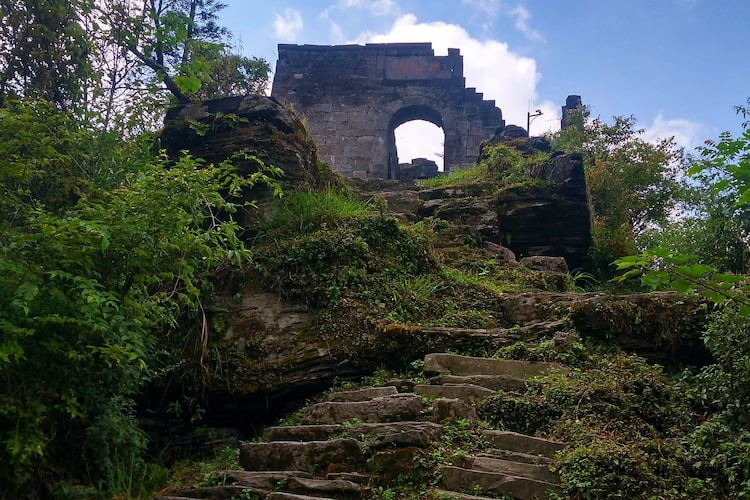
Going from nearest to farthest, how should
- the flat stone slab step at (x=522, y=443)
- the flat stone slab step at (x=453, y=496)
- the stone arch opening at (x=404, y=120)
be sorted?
the flat stone slab step at (x=453, y=496) → the flat stone slab step at (x=522, y=443) → the stone arch opening at (x=404, y=120)

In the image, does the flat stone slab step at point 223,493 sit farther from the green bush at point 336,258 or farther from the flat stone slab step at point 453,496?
the green bush at point 336,258

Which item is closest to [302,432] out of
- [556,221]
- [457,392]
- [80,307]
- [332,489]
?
[332,489]

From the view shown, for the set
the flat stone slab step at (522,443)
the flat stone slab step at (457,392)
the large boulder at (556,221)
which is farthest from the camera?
the large boulder at (556,221)

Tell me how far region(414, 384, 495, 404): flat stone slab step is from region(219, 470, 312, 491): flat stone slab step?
4.21 ft

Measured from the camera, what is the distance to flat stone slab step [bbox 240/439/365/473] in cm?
420

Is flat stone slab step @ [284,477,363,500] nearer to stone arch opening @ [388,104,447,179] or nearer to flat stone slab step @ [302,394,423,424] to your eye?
flat stone slab step @ [302,394,423,424]

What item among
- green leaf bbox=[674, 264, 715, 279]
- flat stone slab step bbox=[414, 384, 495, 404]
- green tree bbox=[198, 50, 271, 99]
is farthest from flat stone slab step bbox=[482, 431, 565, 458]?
green tree bbox=[198, 50, 271, 99]

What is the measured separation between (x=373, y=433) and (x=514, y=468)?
981 millimetres

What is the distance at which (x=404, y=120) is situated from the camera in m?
19.1

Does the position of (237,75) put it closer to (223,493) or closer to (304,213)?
(304,213)

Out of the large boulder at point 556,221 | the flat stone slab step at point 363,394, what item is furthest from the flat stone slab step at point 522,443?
the large boulder at point 556,221

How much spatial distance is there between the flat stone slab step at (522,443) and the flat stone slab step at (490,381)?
2.43 ft

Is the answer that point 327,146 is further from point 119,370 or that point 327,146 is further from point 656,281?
point 656,281

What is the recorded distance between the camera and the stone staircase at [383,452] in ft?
12.6
